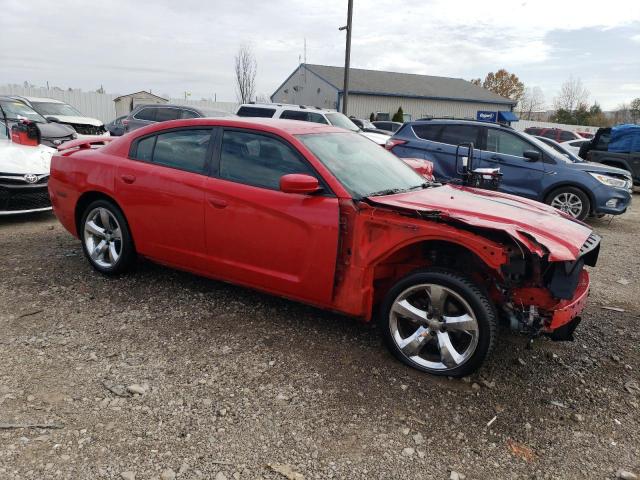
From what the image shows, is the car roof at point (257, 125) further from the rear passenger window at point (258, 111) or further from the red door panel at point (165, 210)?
the rear passenger window at point (258, 111)

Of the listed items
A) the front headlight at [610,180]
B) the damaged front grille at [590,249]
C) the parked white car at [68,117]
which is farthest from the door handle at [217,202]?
the parked white car at [68,117]

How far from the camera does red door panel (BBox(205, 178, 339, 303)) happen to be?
3.35m

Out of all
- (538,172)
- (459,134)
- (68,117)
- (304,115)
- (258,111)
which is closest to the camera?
(538,172)

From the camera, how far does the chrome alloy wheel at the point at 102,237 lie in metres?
4.55

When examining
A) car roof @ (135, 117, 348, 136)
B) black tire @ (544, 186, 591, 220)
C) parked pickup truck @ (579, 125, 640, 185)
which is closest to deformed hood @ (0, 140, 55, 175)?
car roof @ (135, 117, 348, 136)

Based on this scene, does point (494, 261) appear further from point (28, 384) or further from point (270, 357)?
point (28, 384)

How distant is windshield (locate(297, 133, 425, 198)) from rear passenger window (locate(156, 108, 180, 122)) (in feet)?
31.5

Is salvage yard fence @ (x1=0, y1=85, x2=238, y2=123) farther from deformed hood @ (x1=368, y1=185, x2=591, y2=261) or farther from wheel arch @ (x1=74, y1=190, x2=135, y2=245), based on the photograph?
deformed hood @ (x1=368, y1=185, x2=591, y2=261)

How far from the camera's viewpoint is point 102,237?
4641 mm

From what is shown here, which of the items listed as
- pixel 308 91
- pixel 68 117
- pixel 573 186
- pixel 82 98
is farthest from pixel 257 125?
pixel 308 91

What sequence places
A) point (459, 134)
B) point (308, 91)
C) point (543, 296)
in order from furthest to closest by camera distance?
point (308, 91)
point (459, 134)
point (543, 296)

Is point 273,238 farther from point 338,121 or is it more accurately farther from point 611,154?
point 611,154

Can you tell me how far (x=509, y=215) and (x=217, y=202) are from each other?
2110 mm

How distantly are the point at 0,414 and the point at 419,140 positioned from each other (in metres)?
7.85
